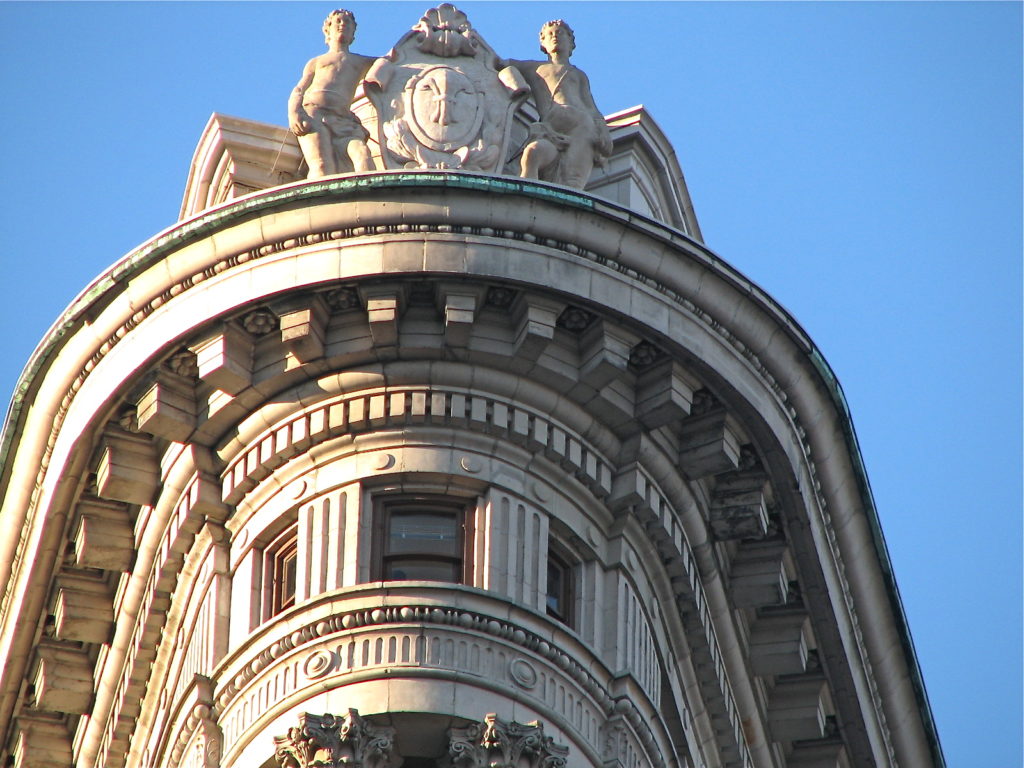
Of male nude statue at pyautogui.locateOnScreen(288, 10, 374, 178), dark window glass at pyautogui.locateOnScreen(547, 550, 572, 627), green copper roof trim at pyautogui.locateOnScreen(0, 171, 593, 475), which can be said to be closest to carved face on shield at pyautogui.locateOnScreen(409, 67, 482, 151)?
male nude statue at pyautogui.locateOnScreen(288, 10, 374, 178)

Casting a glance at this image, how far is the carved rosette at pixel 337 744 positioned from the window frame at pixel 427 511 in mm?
2005

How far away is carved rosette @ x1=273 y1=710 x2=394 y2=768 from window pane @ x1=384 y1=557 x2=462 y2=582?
212cm

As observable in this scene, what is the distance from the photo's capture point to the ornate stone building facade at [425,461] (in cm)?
3178

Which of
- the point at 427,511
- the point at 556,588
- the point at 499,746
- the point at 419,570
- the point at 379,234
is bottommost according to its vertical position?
the point at 499,746

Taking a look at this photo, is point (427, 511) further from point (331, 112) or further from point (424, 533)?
point (331, 112)

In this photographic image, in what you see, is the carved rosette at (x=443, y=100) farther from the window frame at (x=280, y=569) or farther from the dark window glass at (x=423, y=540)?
the window frame at (x=280, y=569)

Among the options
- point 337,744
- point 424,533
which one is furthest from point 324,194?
point 337,744

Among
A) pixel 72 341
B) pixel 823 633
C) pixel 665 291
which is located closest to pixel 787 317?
pixel 665 291

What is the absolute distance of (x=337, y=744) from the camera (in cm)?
3077

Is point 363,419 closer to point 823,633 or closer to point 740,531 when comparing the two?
point 740,531

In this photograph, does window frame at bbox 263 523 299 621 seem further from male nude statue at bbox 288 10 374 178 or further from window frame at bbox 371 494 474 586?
male nude statue at bbox 288 10 374 178

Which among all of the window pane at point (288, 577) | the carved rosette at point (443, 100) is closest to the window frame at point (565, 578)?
the window pane at point (288, 577)

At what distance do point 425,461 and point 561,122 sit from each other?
500cm

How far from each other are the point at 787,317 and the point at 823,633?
4458 mm
